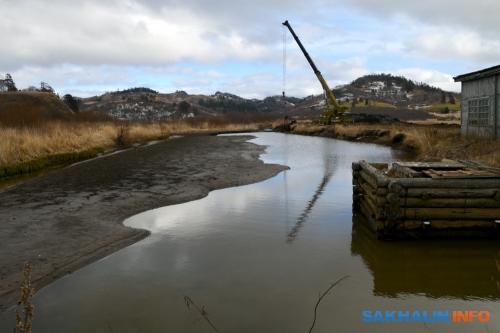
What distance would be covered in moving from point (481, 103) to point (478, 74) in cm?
129

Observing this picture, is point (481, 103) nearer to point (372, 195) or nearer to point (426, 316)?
point (372, 195)

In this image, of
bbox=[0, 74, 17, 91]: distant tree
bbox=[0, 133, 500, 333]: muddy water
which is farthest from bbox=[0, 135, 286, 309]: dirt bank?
bbox=[0, 74, 17, 91]: distant tree

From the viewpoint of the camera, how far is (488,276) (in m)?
5.80

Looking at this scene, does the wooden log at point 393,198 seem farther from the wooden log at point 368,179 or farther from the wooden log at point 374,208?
the wooden log at point 368,179

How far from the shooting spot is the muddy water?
4.64 meters

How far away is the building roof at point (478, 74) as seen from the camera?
15.4m

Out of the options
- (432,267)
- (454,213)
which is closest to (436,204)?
(454,213)

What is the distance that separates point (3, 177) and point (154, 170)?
18.7 ft

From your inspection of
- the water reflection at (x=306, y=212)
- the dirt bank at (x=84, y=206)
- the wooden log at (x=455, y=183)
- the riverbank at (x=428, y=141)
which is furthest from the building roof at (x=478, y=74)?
the wooden log at (x=455, y=183)

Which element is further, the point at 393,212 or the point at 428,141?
the point at 428,141

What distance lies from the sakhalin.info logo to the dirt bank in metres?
4.43

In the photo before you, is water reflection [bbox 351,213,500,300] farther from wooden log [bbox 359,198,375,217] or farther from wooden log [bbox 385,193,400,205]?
wooden log [bbox 385,193,400,205]

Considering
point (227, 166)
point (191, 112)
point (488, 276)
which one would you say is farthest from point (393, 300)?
point (191, 112)

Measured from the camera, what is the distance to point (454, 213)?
6973mm
